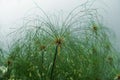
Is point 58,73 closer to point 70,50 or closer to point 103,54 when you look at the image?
point 70,50

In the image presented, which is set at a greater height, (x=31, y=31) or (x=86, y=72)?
(x=31, y=31)

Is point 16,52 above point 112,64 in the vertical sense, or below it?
above

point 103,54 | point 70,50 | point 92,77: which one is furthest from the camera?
point 103,54

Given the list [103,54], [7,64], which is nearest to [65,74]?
[7,64]

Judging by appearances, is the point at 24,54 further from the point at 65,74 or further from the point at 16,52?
the point at 65,74

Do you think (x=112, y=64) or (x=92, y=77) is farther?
(x=112, y=64)

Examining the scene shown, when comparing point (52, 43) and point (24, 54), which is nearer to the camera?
point (52, 43)

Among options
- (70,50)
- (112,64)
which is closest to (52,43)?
(70,50)

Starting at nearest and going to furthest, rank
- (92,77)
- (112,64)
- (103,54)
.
A: 1. (92,77)
2. (103,54)
3. (112,64)

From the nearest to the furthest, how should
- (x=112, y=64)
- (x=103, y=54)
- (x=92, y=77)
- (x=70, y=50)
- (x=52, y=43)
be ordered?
(x=52, y=43) → (x=70, y=50) → (x=92, y=77) → (x=103, y=54) → (x=112, y=64)
